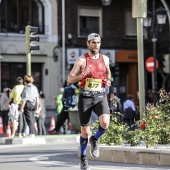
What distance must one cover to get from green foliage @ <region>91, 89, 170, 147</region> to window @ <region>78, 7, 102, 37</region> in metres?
22.9

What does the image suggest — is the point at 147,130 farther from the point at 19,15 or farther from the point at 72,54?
the point at 19,15

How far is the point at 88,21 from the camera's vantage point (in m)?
36.1

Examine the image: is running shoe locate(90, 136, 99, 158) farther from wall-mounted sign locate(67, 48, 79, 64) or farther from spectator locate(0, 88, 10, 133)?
wall-mounted sign locate(67, 48, 79, 64)

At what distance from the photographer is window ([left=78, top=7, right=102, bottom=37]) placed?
35.6 m

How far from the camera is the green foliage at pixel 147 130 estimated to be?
11766mm

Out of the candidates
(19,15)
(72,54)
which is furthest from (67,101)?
(19,15)

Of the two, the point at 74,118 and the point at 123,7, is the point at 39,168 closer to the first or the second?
the point at 74,118

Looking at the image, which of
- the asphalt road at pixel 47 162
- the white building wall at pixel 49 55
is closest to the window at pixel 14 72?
the white building wall at pixel 49 55

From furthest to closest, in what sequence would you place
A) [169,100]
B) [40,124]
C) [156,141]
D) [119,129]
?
1. [40,124]
2. [169,100]
3. [119,129]
4. [156,141]

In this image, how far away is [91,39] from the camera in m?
9.82

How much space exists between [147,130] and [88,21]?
24.5m

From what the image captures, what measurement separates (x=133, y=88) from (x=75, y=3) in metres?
5.72

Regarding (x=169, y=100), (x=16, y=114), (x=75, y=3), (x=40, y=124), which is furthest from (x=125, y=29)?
(x=169, y=100)

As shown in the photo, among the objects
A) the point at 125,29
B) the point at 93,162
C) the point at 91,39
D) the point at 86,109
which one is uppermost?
the point at 125,29
